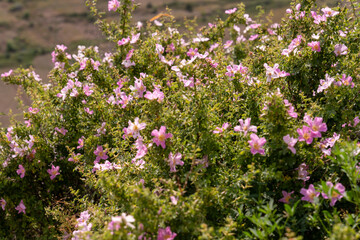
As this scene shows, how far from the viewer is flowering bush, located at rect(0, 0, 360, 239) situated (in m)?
1.48

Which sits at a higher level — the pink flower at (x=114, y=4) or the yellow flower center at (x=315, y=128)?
the pink flower at (x=114, y=4)

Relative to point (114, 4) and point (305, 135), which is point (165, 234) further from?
point (114, 4)

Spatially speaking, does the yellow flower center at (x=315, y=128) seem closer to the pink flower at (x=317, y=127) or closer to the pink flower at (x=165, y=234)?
the pink flower at (x=317, y=127)

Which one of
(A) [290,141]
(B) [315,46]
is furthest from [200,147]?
(B) [315,46]

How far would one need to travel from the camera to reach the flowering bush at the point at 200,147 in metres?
1.48

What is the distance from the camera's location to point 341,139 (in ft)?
5.77

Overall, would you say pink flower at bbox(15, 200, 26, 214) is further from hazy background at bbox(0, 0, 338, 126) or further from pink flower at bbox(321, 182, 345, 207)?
hazy background at bbox(0, 0, 338, 126)

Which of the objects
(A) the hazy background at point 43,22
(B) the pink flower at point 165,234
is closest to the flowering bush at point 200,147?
(B) the pink flower at point 165,234

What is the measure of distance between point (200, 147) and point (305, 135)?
21.6 inches

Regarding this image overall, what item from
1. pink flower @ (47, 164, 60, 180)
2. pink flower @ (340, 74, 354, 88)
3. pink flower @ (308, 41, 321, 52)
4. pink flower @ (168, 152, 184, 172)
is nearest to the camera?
pink flower @ (168, 152, 184, 172)

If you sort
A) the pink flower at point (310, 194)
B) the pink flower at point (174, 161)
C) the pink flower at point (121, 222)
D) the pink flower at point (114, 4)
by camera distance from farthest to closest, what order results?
the pink flower at point (114, 4), the pink flower at point (174, 161), the pink flower at point (310, 194), the pink flower at point (121, 222)

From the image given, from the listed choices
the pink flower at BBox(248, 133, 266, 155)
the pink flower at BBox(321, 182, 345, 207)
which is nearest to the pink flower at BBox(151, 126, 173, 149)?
the pink flower at BBox(248, 133, 266, 155)

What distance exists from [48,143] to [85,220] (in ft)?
3.25

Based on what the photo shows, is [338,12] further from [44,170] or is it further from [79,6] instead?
[79,6]
